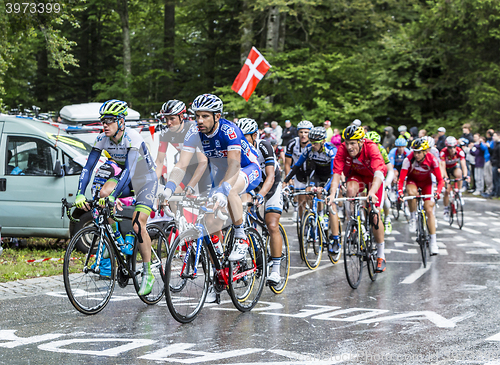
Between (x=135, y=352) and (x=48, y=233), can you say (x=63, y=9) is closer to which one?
(x=48, y=233)

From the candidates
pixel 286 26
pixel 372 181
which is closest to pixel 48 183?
pixel 372 181

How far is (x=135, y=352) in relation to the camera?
5.32m

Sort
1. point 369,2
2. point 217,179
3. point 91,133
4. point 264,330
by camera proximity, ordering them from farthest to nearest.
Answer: point 369,2
point 91,133
point 217,179
point 264,330

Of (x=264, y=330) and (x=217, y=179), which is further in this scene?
(x=217, y=179)

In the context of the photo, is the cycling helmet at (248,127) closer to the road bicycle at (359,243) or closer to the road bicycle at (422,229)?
the road bicycle at (359,243)

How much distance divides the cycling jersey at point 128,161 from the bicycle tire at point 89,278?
538mm

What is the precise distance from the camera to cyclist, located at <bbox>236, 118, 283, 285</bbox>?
7953mm

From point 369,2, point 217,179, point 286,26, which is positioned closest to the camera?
point 217,179

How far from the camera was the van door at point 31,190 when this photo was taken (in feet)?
34.4

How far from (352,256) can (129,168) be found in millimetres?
Answer: 3523

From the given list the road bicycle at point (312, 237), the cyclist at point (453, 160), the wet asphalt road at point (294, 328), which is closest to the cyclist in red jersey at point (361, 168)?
the road bicycle at point (312, 237)

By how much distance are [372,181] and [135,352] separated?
16.2ft

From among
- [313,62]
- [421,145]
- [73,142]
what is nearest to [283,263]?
Result: [421,145]

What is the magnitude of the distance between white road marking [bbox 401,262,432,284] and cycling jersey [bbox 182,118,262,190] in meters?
3.53
